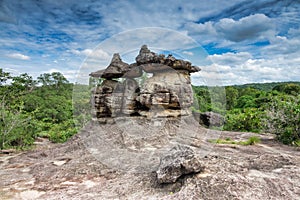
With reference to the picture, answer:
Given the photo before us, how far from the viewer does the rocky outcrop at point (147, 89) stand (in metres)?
10.7

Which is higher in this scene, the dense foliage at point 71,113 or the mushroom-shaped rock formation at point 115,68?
the mushroom-shaped rock formation at point 115,68

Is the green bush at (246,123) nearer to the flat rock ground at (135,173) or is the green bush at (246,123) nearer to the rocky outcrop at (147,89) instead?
the flat rock ground at (135,173)

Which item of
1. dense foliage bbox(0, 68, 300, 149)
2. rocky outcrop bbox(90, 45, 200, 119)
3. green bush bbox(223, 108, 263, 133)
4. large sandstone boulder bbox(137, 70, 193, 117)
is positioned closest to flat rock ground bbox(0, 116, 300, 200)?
large sandstone boulder bbox(137, 70, 193, 117)

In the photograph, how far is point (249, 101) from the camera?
98.3ft

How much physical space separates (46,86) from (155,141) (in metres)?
29.1

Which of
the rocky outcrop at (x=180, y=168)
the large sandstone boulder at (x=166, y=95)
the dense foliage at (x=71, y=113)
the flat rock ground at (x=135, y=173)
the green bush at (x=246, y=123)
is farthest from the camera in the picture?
the green bush at (x=246, y=123)

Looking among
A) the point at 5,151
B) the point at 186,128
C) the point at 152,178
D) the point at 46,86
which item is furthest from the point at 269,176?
the point at 46,86

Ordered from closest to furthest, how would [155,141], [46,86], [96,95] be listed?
[155,141] → [96,95] → [46,86]

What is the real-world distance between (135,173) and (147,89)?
5011 mm

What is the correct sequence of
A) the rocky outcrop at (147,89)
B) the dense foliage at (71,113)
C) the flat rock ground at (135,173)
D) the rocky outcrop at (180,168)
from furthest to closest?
the dense foliage at (71,113)
the rocky outcrop at (147,89)
the rocky outcrop at (180,168)
the flat rock ground at (135,173)

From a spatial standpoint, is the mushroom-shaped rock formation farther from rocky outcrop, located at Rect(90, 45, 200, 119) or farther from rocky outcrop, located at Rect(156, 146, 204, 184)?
rocky outcrop, located at Rect(156, 146, 204, 184)

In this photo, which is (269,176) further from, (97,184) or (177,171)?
(97,184)

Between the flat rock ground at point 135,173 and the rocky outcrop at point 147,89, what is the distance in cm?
120

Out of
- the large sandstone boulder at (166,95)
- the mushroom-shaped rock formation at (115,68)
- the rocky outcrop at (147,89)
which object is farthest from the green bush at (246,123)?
the mushroom-shaped rock formation at (115,68)
